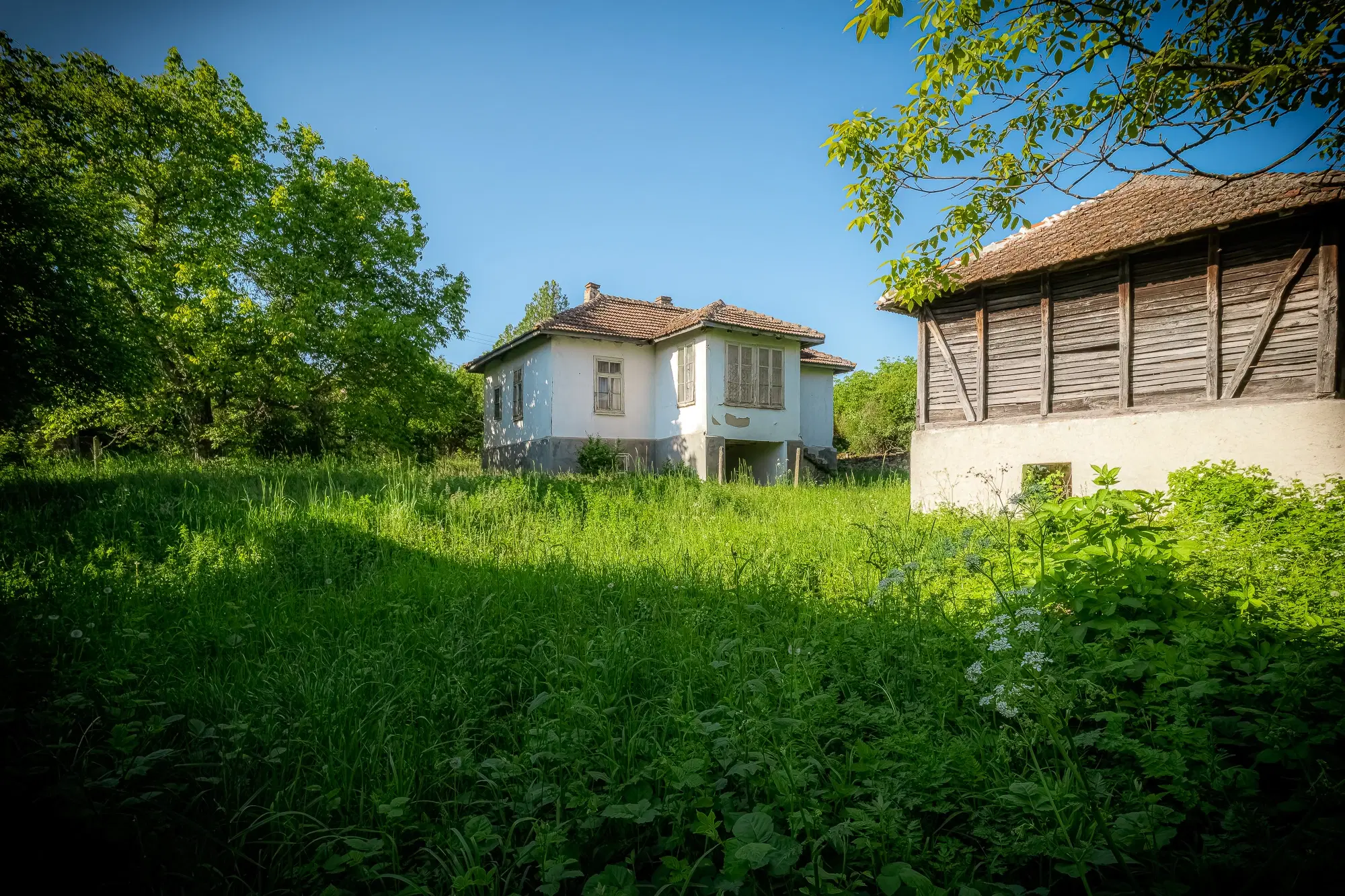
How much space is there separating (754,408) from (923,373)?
6015mm

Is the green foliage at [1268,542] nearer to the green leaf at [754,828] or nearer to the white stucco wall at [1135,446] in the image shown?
the white stucco wall at [1135,446]

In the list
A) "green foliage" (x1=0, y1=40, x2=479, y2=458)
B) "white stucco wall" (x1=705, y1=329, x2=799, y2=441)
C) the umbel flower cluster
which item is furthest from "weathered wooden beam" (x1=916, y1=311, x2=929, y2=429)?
"green foliage" (x1=0, y1=40, x2=479, y2=458)

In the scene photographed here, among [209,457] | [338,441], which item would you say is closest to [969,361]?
[338,441]

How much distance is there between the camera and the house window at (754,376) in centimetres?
1719

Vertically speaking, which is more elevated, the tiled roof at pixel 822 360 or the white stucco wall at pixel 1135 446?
the tiled roof at pixel 822 360

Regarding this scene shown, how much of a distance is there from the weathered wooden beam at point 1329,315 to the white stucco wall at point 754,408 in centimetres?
1119

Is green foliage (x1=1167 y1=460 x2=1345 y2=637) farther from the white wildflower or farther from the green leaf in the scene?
A: the green leaf

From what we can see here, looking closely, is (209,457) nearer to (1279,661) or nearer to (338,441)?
(338,441)

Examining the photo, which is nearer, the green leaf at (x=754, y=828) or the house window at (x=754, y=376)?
the green leaf at (x=754, y=828)

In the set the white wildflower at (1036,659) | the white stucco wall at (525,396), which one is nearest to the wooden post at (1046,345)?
the white wildflower at (1036,659)

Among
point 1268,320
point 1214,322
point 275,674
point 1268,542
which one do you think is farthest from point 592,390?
point 1268,542

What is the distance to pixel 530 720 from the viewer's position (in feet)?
9.06

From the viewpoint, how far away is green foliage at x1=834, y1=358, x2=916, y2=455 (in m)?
28.6

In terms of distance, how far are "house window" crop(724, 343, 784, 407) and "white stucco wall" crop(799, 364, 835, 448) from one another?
2293mm
